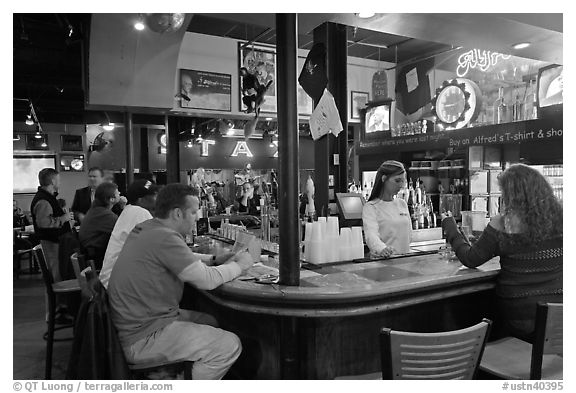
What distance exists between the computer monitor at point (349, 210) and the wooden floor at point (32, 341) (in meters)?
2.38

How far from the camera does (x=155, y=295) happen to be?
7.11 feet

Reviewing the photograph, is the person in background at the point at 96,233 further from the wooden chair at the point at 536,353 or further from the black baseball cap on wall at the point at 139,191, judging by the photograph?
the wooden chair at the point at 536,353

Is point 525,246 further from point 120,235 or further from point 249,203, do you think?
point 249,203

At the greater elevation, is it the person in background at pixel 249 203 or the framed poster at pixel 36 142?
the framed poster at pixel 36 142

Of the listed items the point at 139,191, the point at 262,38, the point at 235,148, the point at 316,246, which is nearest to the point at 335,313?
the point at 316,246

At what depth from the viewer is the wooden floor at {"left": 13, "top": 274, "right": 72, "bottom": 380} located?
11.0 ft

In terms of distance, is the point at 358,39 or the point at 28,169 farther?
the point at 28,169

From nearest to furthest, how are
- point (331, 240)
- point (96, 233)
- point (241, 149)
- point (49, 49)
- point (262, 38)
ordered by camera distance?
1. point (331, 240)
2. point (96, 233)
3. point (49, 49)
4. point (262, 38)
5. point (241, 149)

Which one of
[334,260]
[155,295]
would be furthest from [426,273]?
[155,295]

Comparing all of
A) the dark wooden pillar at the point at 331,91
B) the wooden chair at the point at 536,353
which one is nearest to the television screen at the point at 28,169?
the dark wooden pillar at the point at 331,91

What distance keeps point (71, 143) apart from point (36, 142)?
81cm

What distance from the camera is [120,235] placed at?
3064 millimetres

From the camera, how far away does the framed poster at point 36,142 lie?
1135cm

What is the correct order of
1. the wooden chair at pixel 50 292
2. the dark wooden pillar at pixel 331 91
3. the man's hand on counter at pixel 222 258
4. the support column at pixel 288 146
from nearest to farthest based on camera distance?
the support column at pixel 288 146, the man's hand on counter at pixel 222 258, the wooden chair at pixel 50 292, the dark wooden pillar at pixel 331 91
